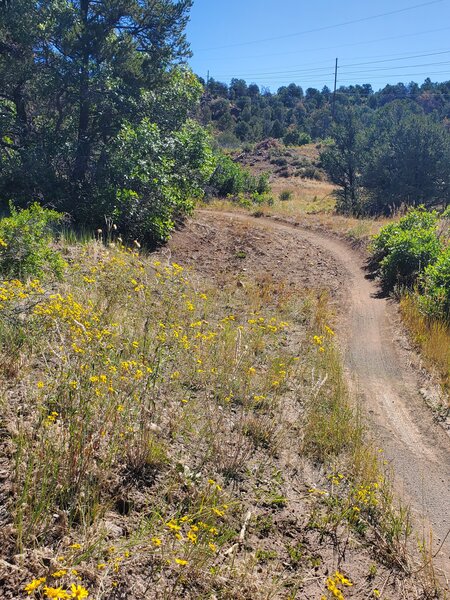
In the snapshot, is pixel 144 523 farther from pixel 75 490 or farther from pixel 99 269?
pixel 99 269

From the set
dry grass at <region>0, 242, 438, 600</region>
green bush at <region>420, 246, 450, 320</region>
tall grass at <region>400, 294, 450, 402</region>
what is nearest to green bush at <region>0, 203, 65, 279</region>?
dry grass at <region>0, 242, 438, 600</region>

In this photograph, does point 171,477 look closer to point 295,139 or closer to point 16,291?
point 16,291

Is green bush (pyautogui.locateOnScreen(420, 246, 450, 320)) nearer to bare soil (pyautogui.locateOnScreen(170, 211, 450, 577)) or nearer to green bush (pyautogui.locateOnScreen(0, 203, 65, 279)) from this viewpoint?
bare soil (pyautogui.locateOnScreen(170, 211, 450, 577))

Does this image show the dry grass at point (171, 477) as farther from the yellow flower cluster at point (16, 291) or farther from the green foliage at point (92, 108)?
the green foliage at point (92, 108)

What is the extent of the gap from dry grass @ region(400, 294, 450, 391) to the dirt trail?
32 cm

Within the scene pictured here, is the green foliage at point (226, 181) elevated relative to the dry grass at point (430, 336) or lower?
elevated

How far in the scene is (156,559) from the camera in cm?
261

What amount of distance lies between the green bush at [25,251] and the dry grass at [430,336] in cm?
517

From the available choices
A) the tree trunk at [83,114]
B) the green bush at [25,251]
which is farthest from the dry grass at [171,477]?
the tree trunk at [83,114]

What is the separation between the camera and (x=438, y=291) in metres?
8.16

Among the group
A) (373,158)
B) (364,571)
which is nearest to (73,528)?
(364,571)

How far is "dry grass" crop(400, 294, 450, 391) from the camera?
650 cm

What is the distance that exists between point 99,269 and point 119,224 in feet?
14.7

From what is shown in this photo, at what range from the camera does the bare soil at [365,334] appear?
426 cm
